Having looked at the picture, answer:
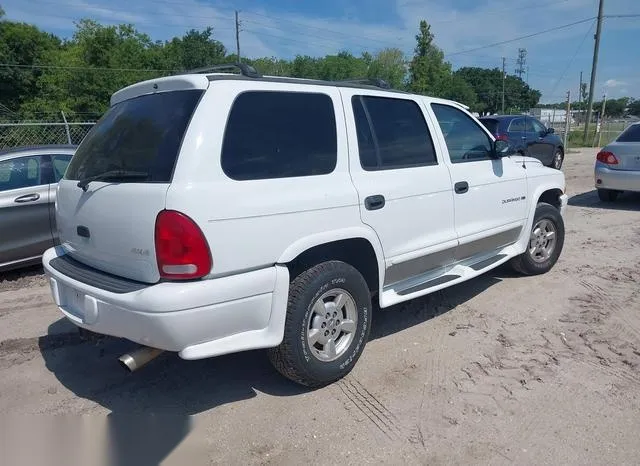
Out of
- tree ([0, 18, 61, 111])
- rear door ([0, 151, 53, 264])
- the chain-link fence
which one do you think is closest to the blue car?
the chain-link fence

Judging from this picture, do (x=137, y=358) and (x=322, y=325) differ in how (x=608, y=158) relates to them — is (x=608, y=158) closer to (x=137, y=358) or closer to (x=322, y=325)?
(x=322, y=325)

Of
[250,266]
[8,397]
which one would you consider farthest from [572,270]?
[8,397]

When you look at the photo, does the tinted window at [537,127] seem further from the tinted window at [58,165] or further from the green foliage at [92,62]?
the green foliage at [92,62]

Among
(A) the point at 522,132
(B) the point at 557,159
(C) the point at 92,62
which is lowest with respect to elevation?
(B) the point at 557,159

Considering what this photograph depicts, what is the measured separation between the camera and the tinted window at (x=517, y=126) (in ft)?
46.8

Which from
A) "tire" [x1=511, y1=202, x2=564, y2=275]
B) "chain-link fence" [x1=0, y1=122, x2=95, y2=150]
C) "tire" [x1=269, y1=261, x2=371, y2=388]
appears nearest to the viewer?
"tire" [x1=269, y1=261, x2=371, y2=388]

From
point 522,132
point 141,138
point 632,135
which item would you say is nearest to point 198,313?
point 141,138

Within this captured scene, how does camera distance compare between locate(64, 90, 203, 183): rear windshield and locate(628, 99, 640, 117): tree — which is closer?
locate(64, 90, 203, 183): rear windshield

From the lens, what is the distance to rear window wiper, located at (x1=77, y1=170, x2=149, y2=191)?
2896 millimetres

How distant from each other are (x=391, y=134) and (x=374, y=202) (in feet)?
2.15

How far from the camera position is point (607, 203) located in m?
10.1

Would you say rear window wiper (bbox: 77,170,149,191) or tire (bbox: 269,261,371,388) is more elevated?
rear window wiper (bbox: 77,170,149,191)

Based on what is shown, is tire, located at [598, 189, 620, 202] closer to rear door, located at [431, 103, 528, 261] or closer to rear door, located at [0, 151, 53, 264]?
rear door, located at [431, 103, 528, 261]

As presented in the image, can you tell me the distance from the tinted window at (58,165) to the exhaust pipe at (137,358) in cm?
402
